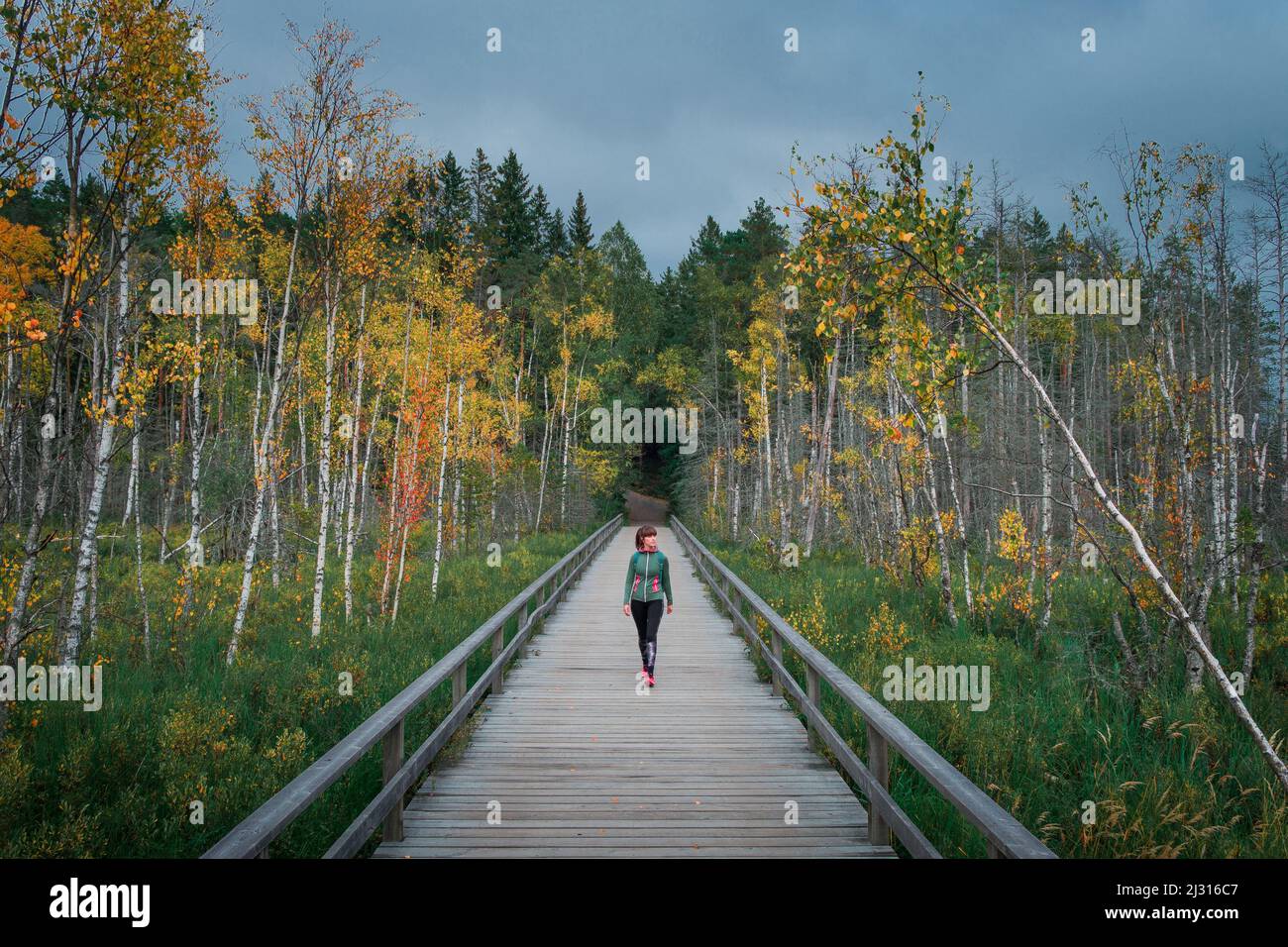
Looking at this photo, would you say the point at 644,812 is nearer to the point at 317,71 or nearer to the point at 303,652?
Result: the point at 303,652

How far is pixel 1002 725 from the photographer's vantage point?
223 inches

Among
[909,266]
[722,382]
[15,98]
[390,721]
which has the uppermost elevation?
[722,382]

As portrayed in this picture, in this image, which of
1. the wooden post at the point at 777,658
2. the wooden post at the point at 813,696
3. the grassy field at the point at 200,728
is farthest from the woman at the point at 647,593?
the wooden post at the point at 813,696

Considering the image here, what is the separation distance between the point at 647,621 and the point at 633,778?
107 inches

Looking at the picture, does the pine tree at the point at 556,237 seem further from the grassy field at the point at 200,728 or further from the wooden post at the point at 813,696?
the wooden post at the point at 813,696

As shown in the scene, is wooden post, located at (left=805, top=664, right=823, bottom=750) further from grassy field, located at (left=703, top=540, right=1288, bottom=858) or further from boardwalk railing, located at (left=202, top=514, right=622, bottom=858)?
boardwalk railing, located at (left=202, top=514, right=622, bottom=858)

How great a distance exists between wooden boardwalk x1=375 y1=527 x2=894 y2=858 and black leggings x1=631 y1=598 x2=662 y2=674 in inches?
15.5

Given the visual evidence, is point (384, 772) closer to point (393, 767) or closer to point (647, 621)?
point (393, 767)

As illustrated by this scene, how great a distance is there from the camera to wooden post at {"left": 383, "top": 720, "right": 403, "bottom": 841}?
3.82 metres

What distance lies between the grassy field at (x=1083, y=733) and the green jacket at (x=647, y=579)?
6.80 feet

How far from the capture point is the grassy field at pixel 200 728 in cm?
396
